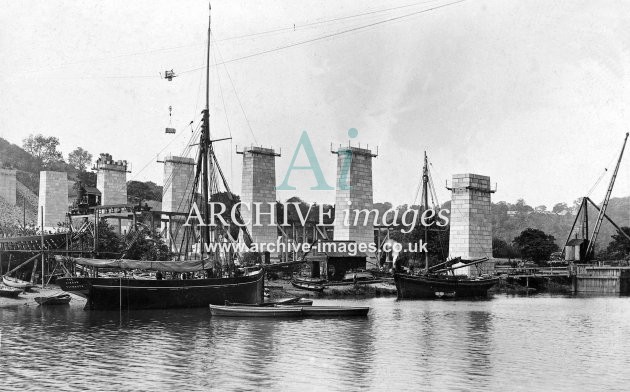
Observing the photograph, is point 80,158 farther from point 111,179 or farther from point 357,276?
point 357,276

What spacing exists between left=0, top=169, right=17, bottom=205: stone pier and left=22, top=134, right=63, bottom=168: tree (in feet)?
126

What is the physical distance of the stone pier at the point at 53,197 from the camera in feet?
206

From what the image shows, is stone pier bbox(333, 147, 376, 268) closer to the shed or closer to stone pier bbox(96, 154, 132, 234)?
the shed

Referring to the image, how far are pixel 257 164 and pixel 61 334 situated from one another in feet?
110

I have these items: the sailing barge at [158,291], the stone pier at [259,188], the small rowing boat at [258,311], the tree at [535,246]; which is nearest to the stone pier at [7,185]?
the stone pier at [259,188]

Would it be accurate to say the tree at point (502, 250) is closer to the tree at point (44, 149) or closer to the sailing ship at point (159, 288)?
the sailing ship at point (159, 288)

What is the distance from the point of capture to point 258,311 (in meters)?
34.3

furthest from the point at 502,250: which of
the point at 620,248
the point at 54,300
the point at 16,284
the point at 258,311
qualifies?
the point at 16,284

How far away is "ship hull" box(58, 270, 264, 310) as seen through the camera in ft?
123

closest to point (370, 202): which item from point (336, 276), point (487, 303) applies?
point (336, 276)

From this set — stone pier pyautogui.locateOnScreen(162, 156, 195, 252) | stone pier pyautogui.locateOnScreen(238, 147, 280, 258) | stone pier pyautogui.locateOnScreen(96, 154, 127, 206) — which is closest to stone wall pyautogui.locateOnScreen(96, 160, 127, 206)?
stone pier pyautogui.locateOnScreen(96, 154, 127, 206)

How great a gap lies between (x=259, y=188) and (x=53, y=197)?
704 inches

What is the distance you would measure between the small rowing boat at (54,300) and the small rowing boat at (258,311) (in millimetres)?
11385

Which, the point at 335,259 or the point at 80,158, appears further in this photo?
the point at 80,158
